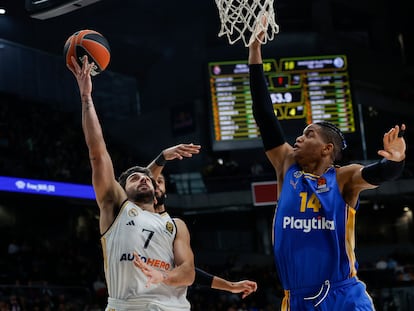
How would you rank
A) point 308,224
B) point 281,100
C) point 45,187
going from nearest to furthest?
point 308,224, point 281,100, point 45,187

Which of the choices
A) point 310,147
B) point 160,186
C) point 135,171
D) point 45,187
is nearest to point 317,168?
point 310,147

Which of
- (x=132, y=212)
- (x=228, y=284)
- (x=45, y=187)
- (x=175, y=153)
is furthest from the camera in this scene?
(x=45, y=187)

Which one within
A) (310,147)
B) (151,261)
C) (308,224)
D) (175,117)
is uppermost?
(175,117)

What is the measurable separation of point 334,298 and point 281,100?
1159cm

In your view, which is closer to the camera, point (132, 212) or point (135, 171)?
point (132, 212)

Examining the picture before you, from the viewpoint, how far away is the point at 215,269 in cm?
1950

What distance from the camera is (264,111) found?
4102mm

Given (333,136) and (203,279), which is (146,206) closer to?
(203,279)

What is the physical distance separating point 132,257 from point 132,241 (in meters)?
0.10

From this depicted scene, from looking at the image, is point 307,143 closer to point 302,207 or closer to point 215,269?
point 302,207

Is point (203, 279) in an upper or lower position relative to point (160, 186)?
lower

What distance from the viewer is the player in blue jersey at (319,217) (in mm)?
3820

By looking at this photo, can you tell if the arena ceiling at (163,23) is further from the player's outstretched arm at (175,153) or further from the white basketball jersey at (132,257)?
the white basketball jersey at (132,257)

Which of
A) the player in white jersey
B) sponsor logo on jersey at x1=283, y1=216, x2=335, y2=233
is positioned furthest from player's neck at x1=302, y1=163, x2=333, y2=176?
the player in white jersey
